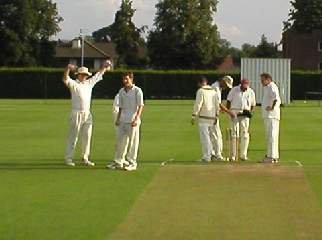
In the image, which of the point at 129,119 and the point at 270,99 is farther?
the point at 270,99

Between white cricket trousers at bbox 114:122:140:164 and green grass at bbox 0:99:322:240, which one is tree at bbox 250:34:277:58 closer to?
green grass at bbox 0:99:322:240

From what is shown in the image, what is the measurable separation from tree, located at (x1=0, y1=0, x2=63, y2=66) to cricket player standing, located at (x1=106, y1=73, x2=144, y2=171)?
2771 inches

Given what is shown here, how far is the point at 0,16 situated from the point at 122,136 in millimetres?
73409

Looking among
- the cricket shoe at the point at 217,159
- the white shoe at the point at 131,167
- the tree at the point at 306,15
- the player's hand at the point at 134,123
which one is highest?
the tree at the point at 306,15

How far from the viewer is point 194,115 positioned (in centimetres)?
1494

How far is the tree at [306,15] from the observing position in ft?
317

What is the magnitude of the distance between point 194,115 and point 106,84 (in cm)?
4656

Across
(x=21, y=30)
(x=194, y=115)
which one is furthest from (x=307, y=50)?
(x=194, y=115)

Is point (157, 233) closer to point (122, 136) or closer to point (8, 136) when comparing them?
point (122, 136)

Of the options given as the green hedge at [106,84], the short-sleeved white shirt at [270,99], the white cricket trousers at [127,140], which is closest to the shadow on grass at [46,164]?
the white cricket trousers at [127,140]

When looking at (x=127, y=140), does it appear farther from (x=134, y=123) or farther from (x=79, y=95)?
(x=79, y=95)

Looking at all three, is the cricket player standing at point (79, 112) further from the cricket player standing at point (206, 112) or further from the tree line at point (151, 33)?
the tree line at point (151, 33)

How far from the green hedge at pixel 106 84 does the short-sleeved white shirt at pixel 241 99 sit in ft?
148

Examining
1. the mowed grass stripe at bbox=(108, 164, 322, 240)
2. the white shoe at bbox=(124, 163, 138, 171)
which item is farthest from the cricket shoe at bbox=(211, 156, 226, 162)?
the white shoe at bbox=(124, 163, 138, 171)
